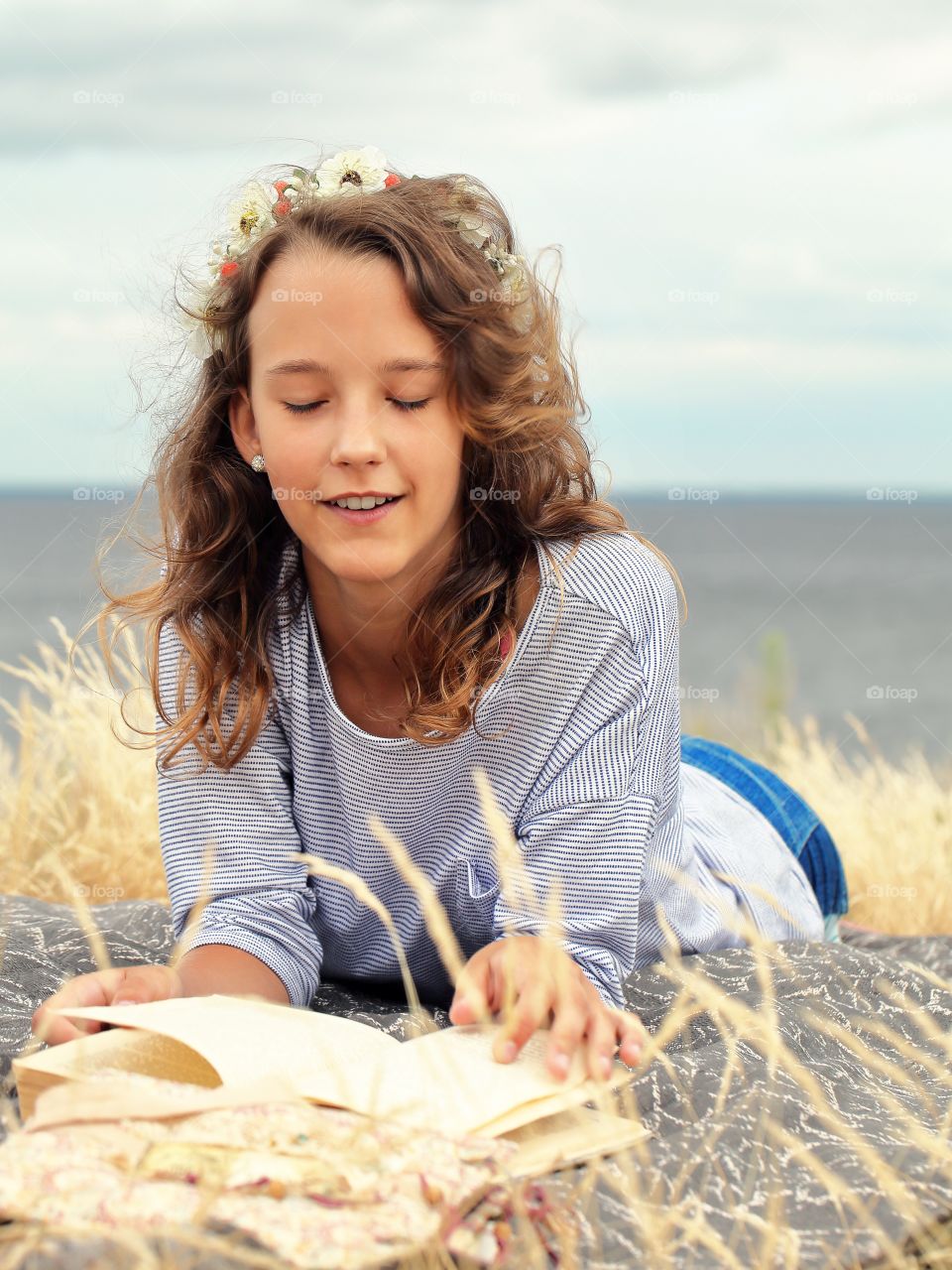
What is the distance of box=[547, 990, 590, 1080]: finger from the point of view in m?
1.66

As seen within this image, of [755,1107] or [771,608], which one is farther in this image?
[771,608]

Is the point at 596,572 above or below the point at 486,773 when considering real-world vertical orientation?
above

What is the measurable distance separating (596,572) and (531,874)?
21.7 inches

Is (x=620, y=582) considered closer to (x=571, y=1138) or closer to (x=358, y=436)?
(x=358, y=436)

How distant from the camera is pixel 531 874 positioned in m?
2.25

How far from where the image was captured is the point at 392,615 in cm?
248

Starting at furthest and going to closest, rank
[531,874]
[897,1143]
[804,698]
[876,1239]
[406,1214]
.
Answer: [804,698], [531,874], [897,1143], [876,1239], [406,1214]

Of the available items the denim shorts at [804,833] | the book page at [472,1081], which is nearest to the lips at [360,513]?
the book page at [472,1081]

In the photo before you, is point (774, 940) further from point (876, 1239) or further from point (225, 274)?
point (225, 274)

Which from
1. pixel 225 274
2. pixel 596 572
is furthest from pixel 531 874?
pixel 225 274

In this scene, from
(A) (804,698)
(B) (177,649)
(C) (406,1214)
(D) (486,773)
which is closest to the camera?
(C) (406,1214)

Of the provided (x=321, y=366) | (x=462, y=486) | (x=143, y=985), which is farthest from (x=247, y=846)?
(x=321, y=366)

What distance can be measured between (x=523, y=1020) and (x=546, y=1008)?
0.06 meters

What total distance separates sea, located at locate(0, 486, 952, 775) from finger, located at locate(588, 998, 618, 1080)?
137 centimetres
